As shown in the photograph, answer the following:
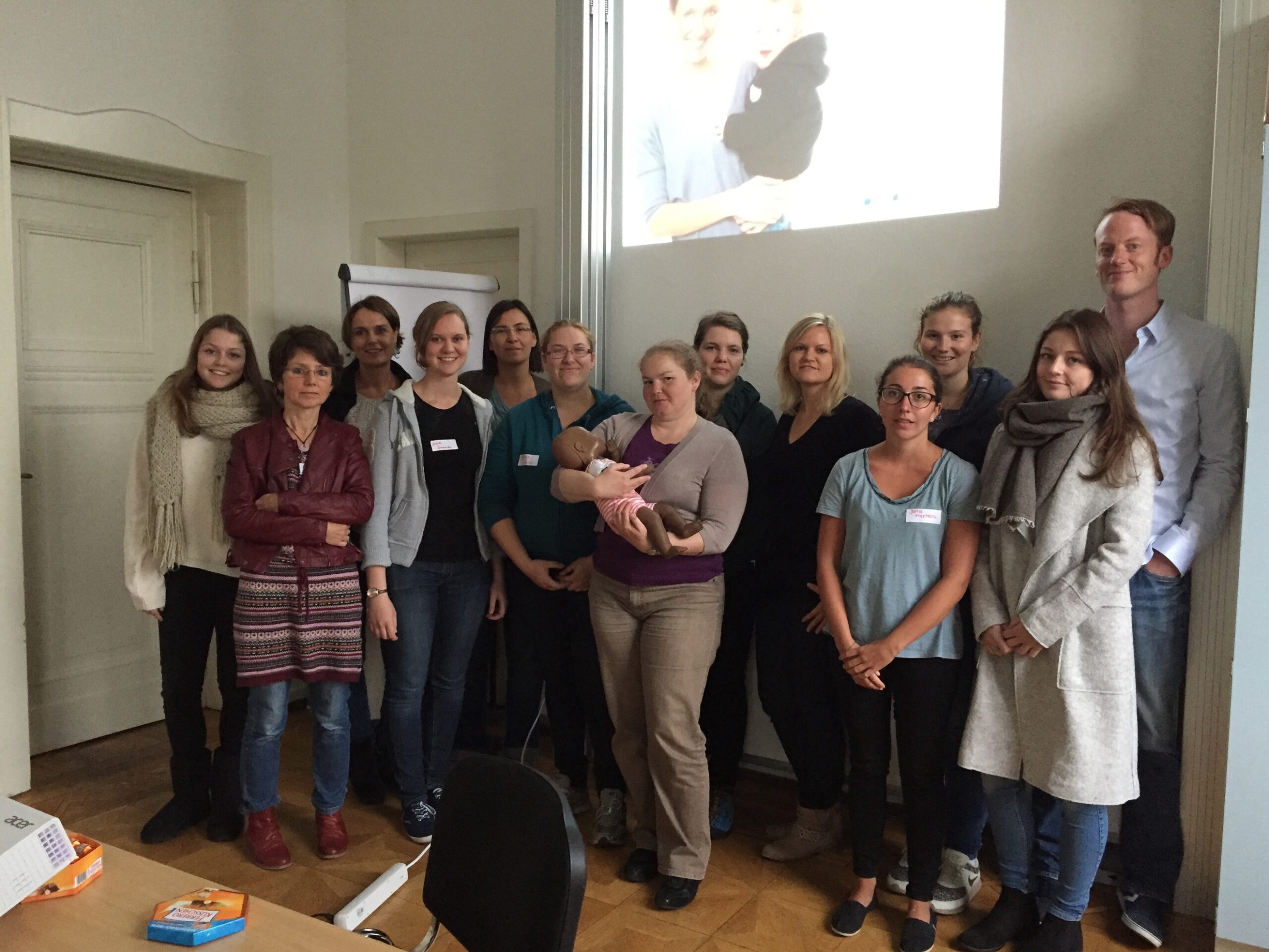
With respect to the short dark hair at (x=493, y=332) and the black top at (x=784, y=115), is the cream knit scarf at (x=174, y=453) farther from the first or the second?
the black top at (x=784, y=115)

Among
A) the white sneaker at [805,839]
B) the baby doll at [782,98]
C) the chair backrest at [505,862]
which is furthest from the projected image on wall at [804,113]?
the chair backrest at [505,862]

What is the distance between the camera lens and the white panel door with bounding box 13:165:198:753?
354 cm

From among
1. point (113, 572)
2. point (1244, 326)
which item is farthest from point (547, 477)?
point (113, 572)

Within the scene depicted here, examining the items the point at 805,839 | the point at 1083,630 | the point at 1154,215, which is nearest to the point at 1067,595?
the point at 1083,630

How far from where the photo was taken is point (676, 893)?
99.3 inches

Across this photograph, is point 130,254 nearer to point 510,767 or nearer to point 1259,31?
point 510,767

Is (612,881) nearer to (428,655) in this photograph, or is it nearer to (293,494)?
(428,655)

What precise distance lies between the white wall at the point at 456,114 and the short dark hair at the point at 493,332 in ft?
1.70

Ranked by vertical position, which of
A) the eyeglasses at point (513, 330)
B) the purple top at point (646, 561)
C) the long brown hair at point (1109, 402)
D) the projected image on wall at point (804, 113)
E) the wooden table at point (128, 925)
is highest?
the projected image on wall at point (804, 113)

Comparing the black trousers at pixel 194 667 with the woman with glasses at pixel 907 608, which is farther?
the black trousers at pixel 194 667

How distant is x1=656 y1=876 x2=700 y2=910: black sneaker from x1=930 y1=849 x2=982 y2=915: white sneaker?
62cm

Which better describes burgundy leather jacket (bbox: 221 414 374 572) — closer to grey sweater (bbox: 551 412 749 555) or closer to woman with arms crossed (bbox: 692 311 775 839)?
grey sweater (bbox: 551 412 749 555)

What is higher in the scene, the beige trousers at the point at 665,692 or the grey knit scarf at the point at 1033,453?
the grey knit scarf at the point at 1033,453

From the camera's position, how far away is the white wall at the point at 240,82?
3338 mm
